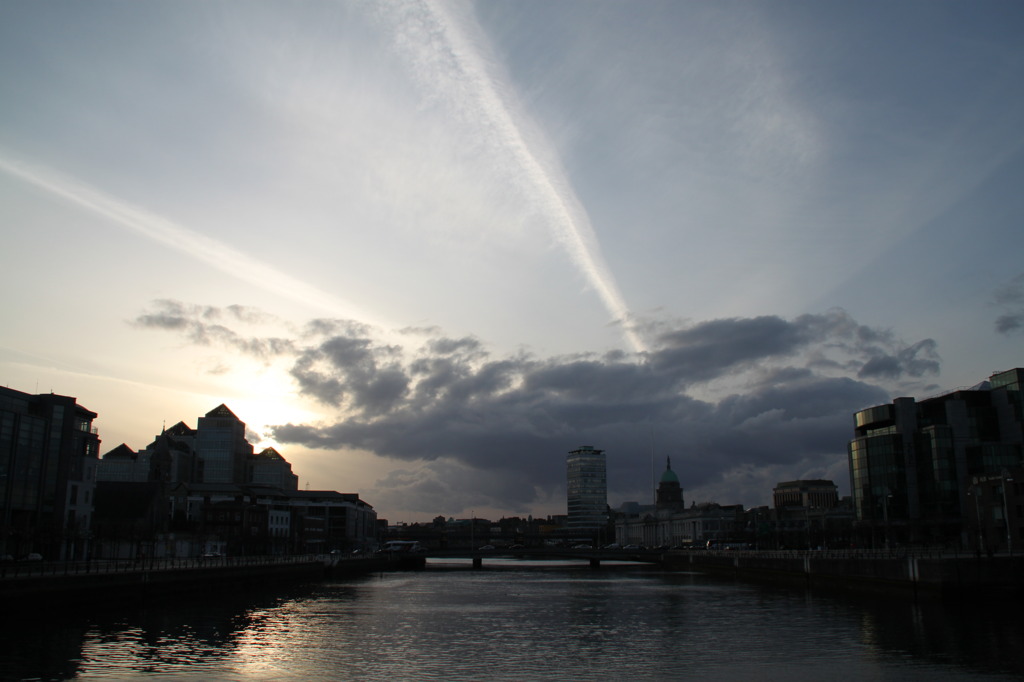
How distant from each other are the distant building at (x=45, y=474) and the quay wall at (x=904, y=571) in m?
86.5

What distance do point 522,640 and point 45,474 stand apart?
273 ft

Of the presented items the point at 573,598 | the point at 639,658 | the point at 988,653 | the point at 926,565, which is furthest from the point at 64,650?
the point at 926,565

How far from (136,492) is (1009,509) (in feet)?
453

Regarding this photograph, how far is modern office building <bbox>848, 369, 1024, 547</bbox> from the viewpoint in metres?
151

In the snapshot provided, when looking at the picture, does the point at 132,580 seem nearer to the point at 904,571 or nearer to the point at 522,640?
the point at 522,640

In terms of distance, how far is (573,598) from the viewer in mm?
92875

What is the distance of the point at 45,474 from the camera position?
365ft

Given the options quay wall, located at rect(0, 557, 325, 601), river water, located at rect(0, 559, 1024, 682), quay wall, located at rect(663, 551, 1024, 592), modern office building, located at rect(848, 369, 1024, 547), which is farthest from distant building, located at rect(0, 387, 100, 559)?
modern office building, located at rect(848, 369, 1024, 547)

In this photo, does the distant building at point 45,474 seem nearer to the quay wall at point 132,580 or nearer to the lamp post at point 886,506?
the quay wall at point 132,580

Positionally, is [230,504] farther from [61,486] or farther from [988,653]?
[988,653]

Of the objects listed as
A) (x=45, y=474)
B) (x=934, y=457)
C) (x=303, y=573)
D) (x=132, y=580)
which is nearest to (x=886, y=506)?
(x=934, y=457)

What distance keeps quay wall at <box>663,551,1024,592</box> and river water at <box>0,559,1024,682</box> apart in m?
2.48

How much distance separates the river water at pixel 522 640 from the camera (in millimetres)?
41781

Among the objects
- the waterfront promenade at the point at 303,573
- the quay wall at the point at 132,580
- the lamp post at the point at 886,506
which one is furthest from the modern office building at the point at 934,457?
the quay wall at the point at 132,580
